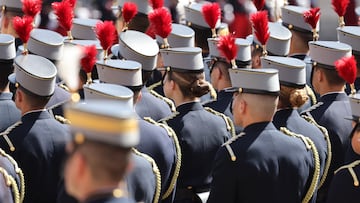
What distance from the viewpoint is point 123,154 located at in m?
3.16

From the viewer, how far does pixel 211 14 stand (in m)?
7.66

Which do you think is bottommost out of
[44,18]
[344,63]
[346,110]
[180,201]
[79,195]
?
[44,18]

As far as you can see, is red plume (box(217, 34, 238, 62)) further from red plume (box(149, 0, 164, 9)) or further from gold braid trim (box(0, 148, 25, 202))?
red plume (box(149, 0, 164, 9))

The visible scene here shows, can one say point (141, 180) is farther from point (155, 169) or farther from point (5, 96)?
point (5, 96)

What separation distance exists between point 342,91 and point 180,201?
1295 millimetres

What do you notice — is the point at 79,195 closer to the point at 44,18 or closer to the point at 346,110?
the point at 346,110

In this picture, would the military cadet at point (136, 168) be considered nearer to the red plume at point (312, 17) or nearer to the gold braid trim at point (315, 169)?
the gold braid trim at point (315, 169)

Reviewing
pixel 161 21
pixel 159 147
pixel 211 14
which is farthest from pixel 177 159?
pixel 211 14

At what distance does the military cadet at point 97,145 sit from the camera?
10.2 ft

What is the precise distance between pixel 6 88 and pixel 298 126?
179cm

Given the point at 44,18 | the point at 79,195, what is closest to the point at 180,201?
the point at 79,195

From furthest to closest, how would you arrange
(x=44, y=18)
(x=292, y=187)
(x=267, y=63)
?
(x=44, y=18) < (x=267, y=63) < (x=292, y=187)

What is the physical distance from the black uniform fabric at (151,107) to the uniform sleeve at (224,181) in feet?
4.29

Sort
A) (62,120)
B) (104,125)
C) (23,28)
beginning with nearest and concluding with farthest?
(104,125), (62,120), (23,28)
